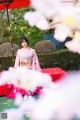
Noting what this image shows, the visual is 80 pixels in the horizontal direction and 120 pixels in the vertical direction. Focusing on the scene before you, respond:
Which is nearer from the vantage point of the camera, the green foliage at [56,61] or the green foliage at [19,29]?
the green foliage at [56,61]

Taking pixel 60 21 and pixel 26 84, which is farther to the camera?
pixel 26 84

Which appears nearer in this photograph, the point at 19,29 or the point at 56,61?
the point at 56,61

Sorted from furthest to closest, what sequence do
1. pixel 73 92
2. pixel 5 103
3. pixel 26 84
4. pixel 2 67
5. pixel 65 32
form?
pixel 2 67
pixel 5 103
pixel 26 84
pixel 65 32
pixel 73 92

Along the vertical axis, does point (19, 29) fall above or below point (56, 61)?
below

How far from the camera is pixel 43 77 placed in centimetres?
61

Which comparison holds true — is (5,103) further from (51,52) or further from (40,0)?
(40,0)

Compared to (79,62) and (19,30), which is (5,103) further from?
(19,30)

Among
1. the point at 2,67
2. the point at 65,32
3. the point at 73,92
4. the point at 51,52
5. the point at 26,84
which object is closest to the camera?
the point at 73,92

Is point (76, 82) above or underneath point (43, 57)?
above

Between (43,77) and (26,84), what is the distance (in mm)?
129

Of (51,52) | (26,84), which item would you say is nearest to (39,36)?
(51,52)

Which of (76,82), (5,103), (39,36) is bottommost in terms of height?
(39,36)

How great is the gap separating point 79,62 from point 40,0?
12327 millimetres

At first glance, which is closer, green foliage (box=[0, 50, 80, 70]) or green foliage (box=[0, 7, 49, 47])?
green foliage (box=[0, 50, 80, 70])
